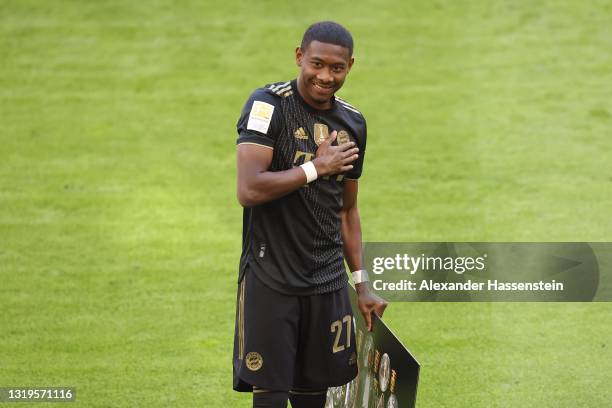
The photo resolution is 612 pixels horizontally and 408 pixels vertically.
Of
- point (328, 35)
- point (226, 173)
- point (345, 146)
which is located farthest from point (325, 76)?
point (226, 173)

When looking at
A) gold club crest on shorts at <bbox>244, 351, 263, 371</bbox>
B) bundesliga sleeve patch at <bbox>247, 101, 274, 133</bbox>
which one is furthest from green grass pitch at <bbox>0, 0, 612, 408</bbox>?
bundesliga sleeve patch at <bbox>247, 101, 274, 133</bbox>

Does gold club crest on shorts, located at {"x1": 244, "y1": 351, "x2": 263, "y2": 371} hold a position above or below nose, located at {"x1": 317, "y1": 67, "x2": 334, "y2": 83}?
below

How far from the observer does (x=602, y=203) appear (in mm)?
7973

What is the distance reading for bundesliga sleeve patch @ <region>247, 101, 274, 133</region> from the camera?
3.68 m

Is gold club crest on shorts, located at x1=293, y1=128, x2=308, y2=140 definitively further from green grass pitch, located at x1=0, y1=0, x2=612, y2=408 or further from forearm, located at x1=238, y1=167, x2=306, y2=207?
green grass pitch, located at x1=0, y1=0, x2=612, y2=408

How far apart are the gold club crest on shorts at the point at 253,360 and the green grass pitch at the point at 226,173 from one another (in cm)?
158

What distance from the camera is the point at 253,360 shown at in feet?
12.6

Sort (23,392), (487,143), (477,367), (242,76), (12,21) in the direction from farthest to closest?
(12,21), (242,76), (487,143), (477,367), (23,392)

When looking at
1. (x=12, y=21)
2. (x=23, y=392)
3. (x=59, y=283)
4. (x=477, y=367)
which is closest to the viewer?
(x=23, y=392)

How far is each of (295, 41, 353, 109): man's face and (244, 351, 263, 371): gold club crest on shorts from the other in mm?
952

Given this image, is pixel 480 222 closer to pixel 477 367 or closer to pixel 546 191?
pixel 546 191

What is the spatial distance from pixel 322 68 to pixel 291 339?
992mm

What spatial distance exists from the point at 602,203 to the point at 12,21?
6.54 meters

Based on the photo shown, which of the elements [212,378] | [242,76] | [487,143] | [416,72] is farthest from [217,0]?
[212,378]
